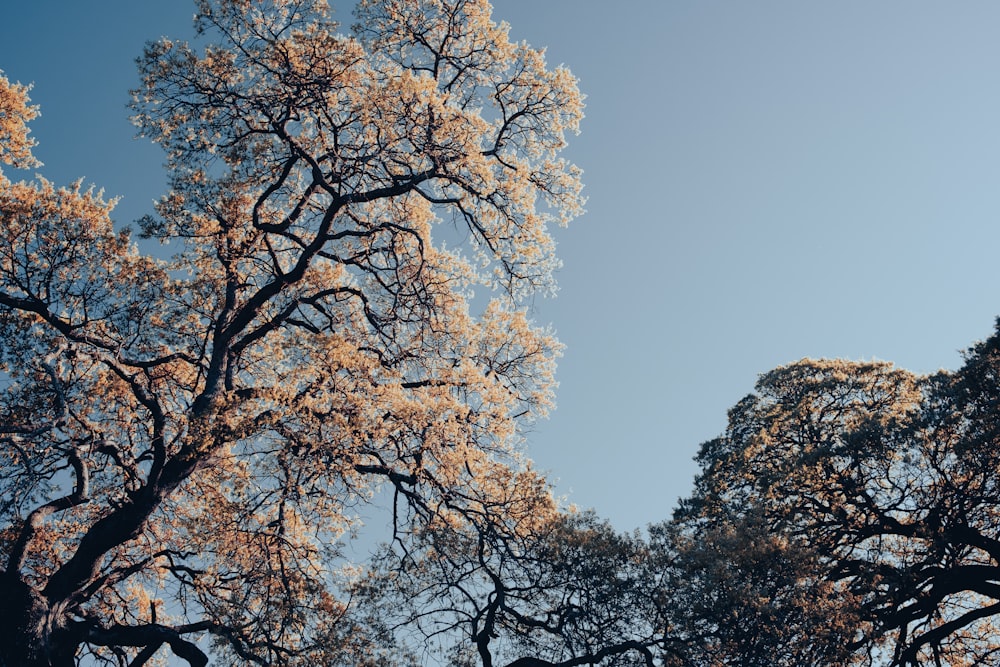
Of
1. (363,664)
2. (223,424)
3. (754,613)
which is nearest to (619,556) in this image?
(754,613)

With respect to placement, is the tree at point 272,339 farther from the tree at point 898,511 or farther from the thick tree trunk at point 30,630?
the tree at point 898,511

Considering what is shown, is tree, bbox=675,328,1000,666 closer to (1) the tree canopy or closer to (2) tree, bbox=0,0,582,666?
(1) the tree canopy

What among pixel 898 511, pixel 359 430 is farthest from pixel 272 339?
pixel 898 511

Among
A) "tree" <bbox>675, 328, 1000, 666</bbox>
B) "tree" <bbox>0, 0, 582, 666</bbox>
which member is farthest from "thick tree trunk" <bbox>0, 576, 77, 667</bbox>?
"tree" <bbox>675, 328, 1000, 666</bbox>

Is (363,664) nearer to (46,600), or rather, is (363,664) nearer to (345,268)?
(46,600)

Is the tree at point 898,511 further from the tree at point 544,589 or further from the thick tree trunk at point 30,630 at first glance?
the thick tree trunk at point 30,630

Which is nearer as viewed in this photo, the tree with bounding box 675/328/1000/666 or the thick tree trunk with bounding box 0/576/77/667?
the thick tree trunk with bounding box 0/576/77/667

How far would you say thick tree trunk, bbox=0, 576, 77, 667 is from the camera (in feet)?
35.7

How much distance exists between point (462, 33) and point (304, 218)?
4.71 m

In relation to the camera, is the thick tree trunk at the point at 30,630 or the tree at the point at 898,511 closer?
the thick tree trunk at the point at 30,630

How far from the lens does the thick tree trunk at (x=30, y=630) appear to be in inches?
429

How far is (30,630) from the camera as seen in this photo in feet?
36.2

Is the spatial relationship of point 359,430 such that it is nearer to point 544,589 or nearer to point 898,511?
point 544,589

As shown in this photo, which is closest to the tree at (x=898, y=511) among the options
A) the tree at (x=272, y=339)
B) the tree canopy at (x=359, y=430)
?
the tree canopy at (x=359, y=430)
